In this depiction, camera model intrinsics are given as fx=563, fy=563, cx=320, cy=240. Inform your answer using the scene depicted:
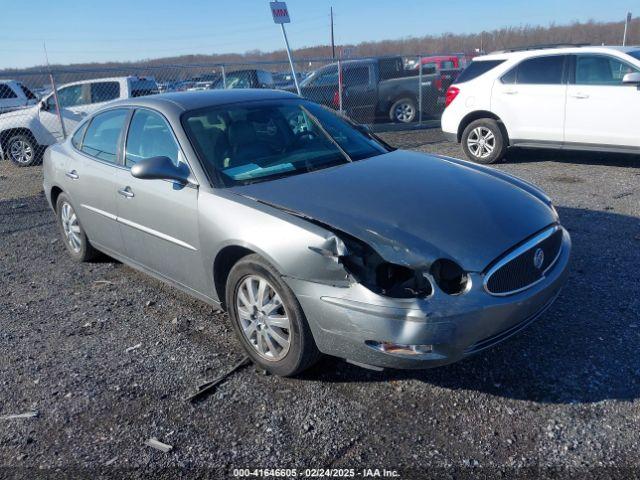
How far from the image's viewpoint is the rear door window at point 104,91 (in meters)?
12.2

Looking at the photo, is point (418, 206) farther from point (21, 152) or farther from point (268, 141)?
point (21, 152)

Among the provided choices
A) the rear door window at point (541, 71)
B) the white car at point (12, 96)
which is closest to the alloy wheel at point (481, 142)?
the rear door window at point (541, 71)

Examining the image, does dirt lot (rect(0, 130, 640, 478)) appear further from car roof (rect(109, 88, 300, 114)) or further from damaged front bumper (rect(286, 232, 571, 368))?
car roof (rect(109, 88, 300, 114))

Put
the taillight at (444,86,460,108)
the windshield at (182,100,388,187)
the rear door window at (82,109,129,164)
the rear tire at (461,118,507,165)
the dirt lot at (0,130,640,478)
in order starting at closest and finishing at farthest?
1. the dirt lot at (0,130,640,478)
2. the windshield at (182,100,388,187)
3. the rear door window at (82,109,129,164)
4. the rear tire at (461,118,507,165)
5. the taillight at (444,86,460,108)

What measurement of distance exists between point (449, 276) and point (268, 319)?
109 centimetres

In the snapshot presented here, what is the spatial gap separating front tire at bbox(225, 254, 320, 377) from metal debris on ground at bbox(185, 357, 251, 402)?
4.9 inches

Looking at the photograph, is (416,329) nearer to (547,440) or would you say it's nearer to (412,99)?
(547,440)

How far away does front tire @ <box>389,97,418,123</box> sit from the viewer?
50.6 ft

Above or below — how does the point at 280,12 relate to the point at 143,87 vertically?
above

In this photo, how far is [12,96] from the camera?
587 inches

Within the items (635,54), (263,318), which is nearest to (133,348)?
(263,318)

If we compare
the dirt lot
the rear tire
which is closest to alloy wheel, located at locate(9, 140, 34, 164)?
the dirt lot

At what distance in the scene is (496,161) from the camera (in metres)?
9.26

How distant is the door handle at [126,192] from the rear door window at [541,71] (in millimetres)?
6682
